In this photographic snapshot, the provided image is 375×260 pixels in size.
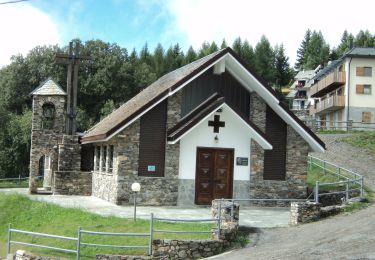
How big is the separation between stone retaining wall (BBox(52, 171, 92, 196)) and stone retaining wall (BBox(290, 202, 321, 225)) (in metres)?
11.7

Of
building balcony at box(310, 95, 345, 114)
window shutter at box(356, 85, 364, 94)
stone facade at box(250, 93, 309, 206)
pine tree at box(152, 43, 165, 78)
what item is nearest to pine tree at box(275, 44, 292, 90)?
pine tree at box(152, 43, 165, 78)

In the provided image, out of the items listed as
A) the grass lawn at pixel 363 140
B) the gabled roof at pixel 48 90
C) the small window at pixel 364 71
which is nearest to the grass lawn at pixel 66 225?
the gabled roof at pixel 48 90

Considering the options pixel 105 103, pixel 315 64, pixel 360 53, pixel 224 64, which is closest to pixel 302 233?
pixel 224 64

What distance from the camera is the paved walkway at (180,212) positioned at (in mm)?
17311

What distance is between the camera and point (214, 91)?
22516 millimetres

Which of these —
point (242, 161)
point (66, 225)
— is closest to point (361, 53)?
point (242, 161)

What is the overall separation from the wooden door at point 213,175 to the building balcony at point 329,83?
121 feet

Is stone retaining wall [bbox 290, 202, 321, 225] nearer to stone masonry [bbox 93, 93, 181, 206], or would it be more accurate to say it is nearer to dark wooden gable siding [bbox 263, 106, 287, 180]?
dark wooden gable siding [bbox 263, 106, 287, 180]

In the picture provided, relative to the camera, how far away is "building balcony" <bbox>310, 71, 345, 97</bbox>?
55312 mm

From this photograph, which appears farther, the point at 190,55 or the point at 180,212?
the point at 190,55

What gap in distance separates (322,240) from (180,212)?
6.60 m

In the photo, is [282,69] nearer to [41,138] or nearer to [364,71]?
[364,71]

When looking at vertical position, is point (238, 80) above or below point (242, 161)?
above

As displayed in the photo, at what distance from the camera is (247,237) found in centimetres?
1478
